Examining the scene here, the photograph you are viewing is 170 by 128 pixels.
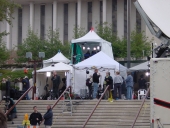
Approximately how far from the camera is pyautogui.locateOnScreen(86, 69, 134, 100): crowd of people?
81.4ft

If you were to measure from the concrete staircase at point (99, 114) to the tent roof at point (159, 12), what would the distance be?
11039 mm

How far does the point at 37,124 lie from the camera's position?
20.6 m

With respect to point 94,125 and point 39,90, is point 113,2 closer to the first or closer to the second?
point 39,90

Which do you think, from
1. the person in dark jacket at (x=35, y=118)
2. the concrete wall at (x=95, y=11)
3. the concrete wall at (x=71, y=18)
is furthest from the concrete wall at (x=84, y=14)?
the person in dark jacket at (x=35, y=118)

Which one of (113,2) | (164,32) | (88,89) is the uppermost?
(113,2)

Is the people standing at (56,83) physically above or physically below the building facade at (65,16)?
below

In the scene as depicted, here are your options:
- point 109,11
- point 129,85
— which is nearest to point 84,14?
point 109,11

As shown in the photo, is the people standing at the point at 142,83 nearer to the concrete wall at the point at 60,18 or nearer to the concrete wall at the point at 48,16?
the concrete wall at the point at 60,18

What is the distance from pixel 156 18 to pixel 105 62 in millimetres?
16753

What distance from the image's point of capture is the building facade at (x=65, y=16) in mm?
74688

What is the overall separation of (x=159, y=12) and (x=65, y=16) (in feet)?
224

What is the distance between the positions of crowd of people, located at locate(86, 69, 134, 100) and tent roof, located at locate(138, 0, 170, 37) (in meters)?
13.6

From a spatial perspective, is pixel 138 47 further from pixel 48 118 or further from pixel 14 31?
pixel 14 31

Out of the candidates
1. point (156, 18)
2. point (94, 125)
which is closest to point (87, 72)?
point (94, 125)
